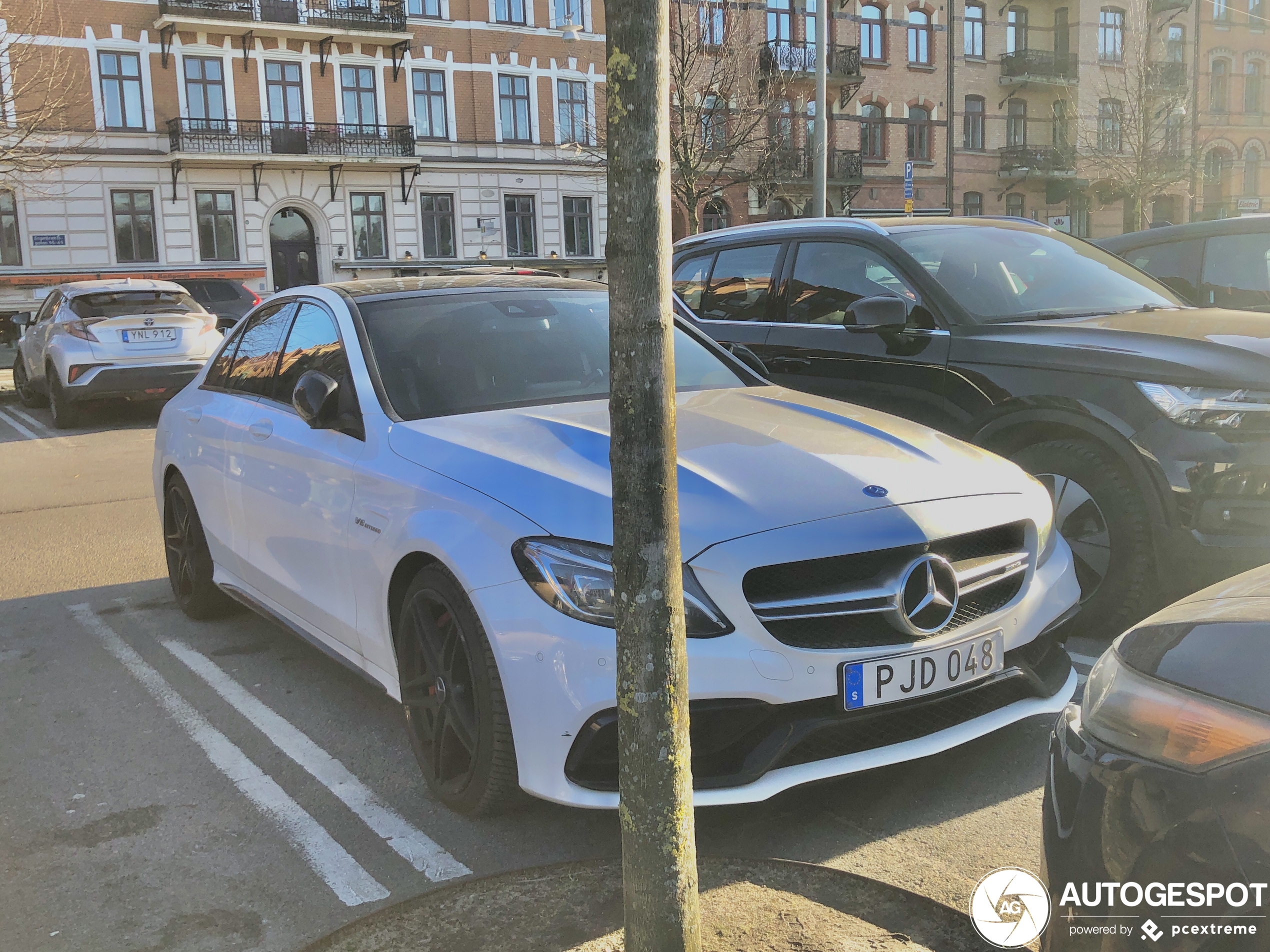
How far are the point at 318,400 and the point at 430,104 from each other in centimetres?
3384

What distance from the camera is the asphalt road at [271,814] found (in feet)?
9.67

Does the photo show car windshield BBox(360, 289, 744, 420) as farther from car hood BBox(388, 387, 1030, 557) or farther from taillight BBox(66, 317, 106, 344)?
taillight BBox(66, 317, 106, 344)

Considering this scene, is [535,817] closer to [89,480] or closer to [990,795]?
[990,795]

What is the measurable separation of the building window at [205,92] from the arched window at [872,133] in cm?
2059

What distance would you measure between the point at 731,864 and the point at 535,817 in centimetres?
70

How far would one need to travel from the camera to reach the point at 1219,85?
46.6m

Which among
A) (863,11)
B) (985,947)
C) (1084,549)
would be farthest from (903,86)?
(985,947)

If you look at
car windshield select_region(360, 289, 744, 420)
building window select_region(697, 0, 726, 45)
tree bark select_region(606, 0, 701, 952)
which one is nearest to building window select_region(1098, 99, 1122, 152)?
building window select_region(697, 0, 726, 45)

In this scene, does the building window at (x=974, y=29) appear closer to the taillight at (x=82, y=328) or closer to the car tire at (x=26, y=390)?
the car tire at (x=26, y=390)

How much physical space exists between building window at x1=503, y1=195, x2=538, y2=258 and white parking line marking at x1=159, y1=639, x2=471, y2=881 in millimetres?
32644

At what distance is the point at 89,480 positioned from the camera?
9.85 m

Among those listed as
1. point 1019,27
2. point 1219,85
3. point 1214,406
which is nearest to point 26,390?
point 1214,406

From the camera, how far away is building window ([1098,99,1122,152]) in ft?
120

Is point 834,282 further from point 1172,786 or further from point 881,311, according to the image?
point 1172,786
